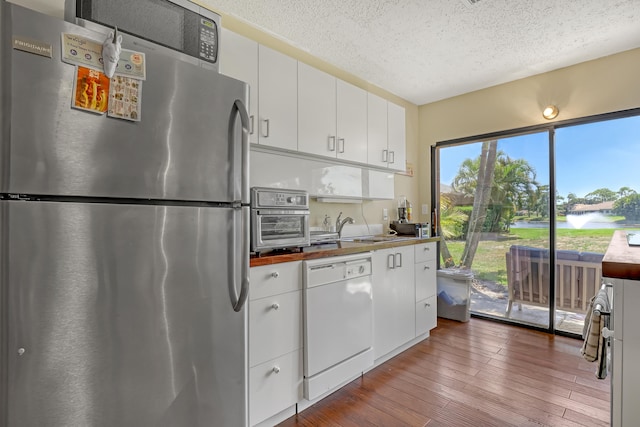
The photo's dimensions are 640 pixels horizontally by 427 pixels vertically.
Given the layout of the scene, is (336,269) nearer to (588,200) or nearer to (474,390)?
(474,390)

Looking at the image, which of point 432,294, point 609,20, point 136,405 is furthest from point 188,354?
point 609,20

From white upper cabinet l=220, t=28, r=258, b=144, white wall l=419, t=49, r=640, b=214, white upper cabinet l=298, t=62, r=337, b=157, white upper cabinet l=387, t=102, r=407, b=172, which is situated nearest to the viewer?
white upper cabinet l=220, t=28, r=258, b=144

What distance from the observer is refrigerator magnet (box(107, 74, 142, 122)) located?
0.99 meters

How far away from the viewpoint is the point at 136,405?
105cm

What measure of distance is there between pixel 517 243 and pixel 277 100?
2870mm

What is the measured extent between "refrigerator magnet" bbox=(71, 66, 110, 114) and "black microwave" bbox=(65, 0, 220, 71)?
1.11 feet

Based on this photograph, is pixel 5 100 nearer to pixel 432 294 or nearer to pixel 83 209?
pixel 83 209

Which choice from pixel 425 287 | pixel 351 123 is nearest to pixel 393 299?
pixel 425 287

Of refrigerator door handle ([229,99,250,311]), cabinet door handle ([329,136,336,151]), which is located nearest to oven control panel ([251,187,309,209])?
refrigerator door handle ([229,99,250,311])

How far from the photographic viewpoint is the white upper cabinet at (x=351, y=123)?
2.55 m

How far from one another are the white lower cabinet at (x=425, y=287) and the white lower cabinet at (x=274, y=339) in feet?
4.56

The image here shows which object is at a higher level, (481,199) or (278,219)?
(481,199)

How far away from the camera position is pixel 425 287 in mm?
2887

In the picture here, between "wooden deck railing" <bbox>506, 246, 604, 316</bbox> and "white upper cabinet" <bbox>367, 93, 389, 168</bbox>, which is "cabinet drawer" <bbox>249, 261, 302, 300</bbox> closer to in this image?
"white upper cabinet" <bbox>367, 93, 389, 168</bbox>
